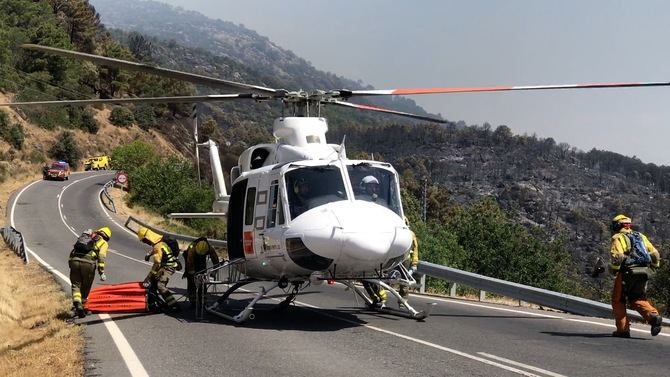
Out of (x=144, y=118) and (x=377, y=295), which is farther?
(x=144, y=118)

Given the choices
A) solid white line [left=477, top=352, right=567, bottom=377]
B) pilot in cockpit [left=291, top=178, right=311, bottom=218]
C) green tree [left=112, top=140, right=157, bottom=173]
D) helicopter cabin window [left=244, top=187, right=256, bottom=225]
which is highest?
pilot in cockpit [left=291, top=178, right=311, bottom=218]

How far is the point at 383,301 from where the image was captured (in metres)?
13.0

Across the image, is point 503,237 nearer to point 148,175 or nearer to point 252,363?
point 148,175

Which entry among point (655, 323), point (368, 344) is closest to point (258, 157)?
point (368, 344)

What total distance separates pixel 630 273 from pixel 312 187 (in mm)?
4593

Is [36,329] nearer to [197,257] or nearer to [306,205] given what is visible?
[197,257]

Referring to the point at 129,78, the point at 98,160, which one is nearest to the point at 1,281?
the point at 98,160

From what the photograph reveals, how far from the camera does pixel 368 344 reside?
930cm

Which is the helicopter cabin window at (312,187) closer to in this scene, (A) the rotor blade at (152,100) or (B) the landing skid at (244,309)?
(B) the landing skid at (244,309)

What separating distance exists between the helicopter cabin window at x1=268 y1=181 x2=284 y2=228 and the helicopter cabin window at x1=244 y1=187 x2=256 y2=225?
73cm

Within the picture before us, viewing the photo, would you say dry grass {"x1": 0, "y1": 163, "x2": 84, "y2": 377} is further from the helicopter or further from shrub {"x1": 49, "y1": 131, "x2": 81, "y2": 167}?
shrub {"x1": 49, "y1": 131, "x2": 81, "y2": 167}

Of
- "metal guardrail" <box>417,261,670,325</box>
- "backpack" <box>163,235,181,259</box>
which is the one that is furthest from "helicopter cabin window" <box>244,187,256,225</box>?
"metal guardrail" <box>417,261,670,325</box>

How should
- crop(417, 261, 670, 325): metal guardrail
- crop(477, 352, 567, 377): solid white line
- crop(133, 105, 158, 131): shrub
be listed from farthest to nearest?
crop(133, 105, 158, 131): shrub, crop(417, 261, 670, 325): metal guardrail, crop(477, 352, 567, 377): solid white line

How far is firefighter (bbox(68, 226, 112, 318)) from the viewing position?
490 inches
